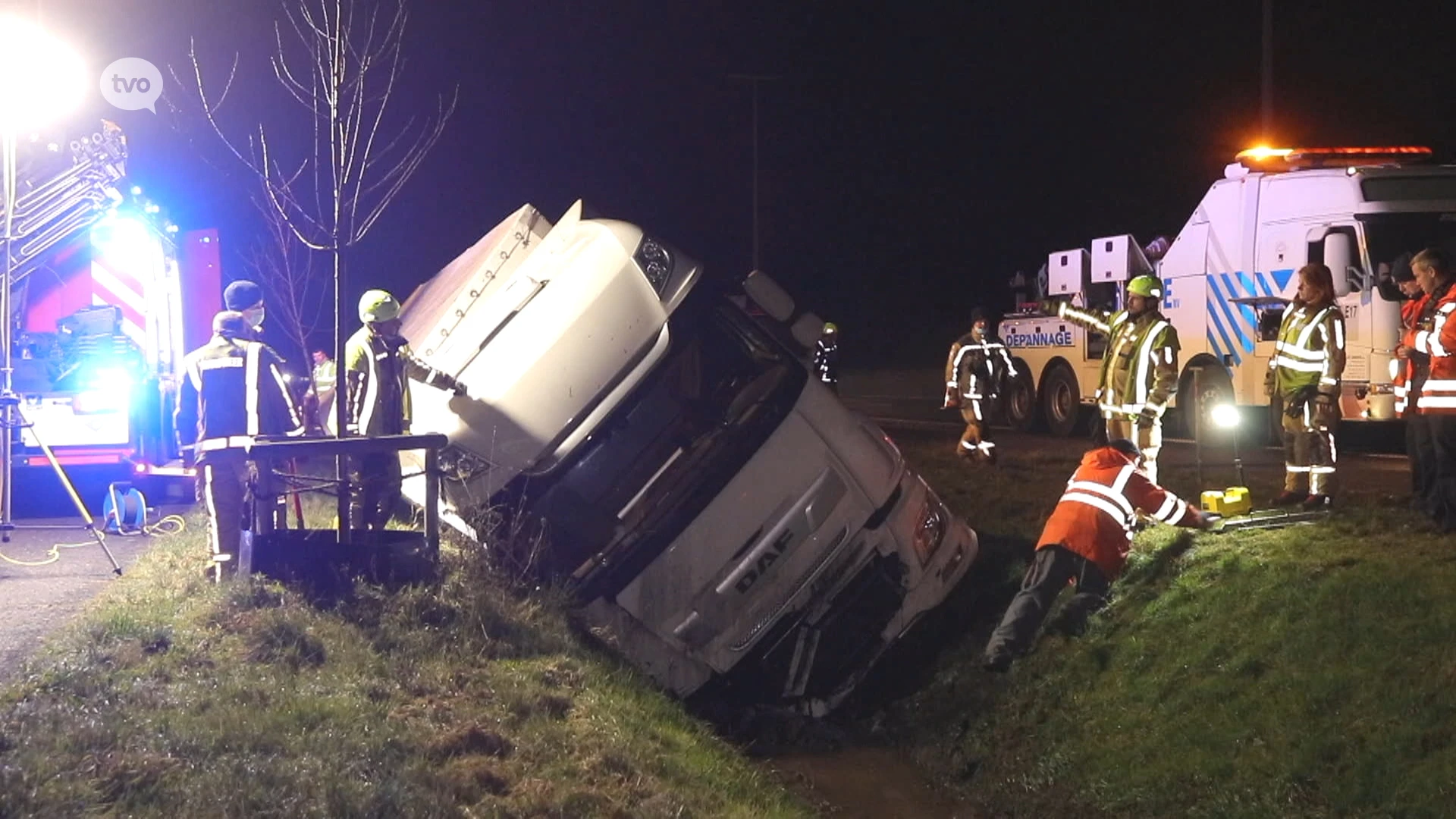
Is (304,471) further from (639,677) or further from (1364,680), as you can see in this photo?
(1364,680)

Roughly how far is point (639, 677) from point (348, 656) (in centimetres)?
139

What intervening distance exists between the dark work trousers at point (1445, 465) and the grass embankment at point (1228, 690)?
0.80 feet

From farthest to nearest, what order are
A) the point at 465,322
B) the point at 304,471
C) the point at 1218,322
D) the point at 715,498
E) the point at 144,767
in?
the point at 1218,322 → the point at 304,471 → the point at 465,322 → the point at 715,498 → the point at 144,767

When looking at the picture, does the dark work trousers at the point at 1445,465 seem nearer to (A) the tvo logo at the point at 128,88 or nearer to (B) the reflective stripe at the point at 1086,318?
(B) the reflective stripe at the point at 1086,318

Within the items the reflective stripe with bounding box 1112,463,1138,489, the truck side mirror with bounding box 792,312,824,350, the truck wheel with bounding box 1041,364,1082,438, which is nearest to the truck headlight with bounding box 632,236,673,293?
the truck side mirror with bounding box 792,312,824,350

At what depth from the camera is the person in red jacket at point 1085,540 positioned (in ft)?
24.5

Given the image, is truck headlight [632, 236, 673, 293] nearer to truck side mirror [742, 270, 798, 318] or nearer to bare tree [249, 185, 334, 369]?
truck side mirror [742, 270, 798, 318]

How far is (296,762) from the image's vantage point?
4711mm

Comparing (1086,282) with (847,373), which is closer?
(1086,282)

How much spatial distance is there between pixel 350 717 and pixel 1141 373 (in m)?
5.94

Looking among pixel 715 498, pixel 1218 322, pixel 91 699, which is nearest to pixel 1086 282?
pixel 1218 322

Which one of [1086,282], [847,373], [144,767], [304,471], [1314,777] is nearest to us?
[144,767]

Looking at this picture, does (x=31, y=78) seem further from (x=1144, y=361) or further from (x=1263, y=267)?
(x=1263, y=267)

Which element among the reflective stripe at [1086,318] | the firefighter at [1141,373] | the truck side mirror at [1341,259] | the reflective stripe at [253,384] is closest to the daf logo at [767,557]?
the reflective stripe at [253,384]
